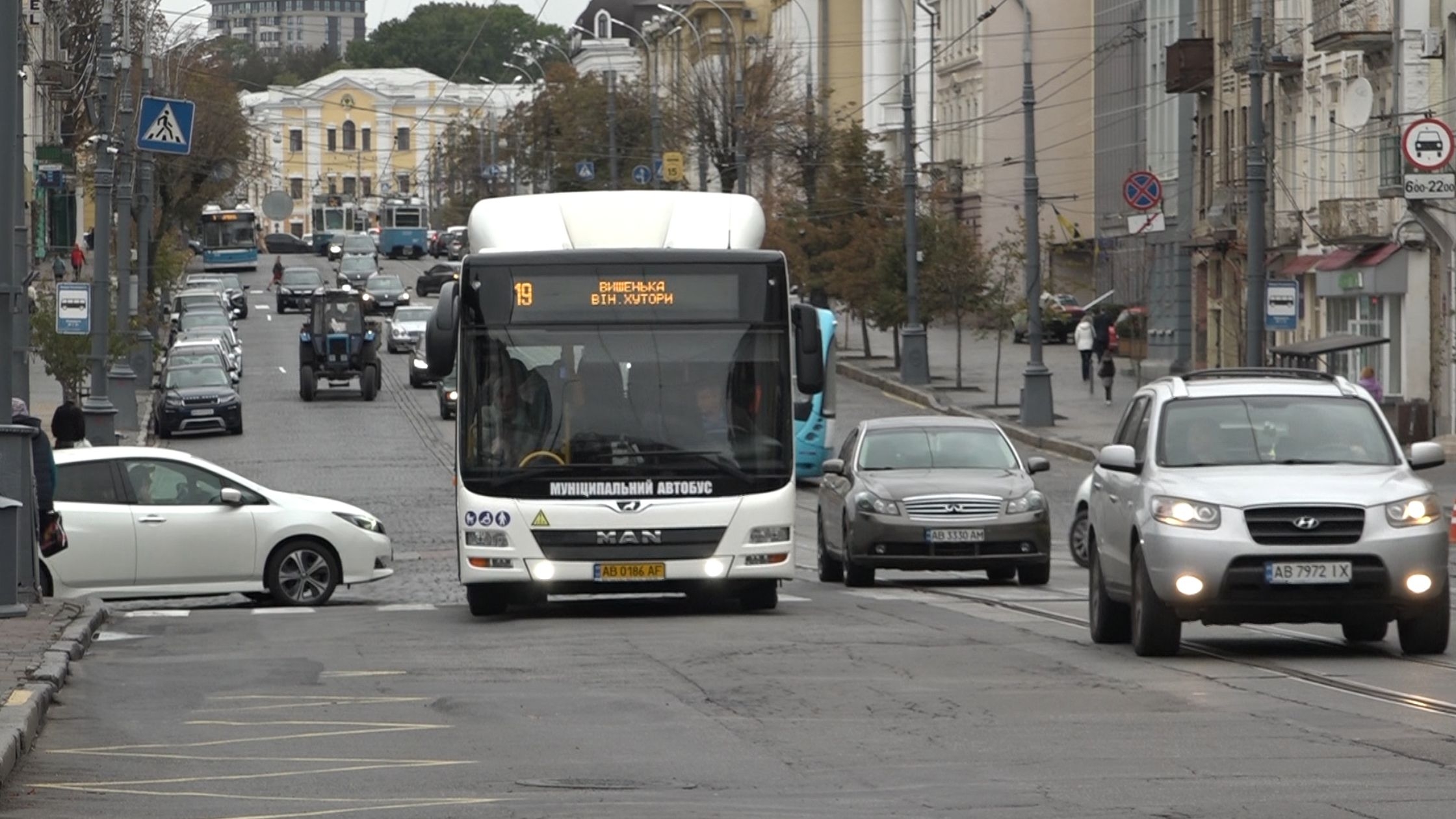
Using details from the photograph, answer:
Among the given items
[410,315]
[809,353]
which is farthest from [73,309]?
[410,315]

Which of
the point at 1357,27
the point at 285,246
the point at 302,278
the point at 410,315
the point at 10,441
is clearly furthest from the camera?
the point at 285,246

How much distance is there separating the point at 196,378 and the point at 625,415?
35.5m

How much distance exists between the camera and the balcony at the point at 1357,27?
1884 inches

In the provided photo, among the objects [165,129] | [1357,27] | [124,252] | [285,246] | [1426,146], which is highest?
[1357,27]

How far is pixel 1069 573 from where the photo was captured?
2588 centimetres

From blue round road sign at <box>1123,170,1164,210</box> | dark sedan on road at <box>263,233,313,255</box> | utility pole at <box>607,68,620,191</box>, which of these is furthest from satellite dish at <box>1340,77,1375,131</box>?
dark sedan on road at <box>263,233,313,255</box>

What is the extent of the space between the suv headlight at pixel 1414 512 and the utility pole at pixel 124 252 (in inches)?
1285

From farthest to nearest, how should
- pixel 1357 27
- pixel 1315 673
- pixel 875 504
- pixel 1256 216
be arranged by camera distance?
pixel 1357 27 < pixel 1256 216 < pixel 875 504 < pixel 1315 673

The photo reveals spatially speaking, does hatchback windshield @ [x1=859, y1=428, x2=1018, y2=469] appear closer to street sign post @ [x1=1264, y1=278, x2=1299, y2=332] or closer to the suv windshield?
the suv windshield

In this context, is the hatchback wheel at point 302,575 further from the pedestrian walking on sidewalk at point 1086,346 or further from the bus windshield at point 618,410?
the pedestrian walking on sidewalk at point 1086,346

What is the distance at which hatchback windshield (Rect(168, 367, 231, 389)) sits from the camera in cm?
5212

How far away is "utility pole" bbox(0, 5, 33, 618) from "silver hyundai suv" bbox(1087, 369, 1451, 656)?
24.4ft

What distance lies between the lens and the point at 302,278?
328ft

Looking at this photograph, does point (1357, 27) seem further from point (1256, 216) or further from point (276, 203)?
point (276, 203)
